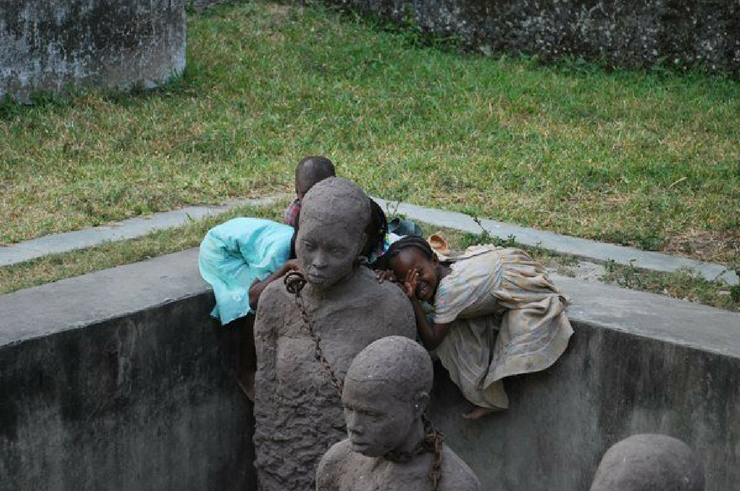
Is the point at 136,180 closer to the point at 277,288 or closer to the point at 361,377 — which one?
the point at 277,288

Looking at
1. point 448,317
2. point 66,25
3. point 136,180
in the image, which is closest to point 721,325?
point 448,317

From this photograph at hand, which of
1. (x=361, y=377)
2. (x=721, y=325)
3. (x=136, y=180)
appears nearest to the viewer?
(x=361, y=377)

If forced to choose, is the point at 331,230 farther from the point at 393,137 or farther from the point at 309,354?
the point at 393,137

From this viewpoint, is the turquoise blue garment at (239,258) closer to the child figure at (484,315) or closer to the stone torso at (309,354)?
the stone torso at (309,354)

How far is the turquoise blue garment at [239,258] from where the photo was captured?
16.3 feet

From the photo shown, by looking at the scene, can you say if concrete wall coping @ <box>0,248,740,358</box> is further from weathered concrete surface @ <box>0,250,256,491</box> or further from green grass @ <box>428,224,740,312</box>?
green grass @ <box>428,224,740,312</box>

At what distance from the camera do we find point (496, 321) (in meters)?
4.97

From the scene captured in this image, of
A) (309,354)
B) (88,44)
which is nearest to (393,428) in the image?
(309,354)

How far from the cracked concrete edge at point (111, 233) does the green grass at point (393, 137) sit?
108mm

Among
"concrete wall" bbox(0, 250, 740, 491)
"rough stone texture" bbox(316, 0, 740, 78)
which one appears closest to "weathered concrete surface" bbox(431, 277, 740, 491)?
"concrete wall" bbox(0, 250, 740, 491)

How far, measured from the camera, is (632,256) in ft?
19.6

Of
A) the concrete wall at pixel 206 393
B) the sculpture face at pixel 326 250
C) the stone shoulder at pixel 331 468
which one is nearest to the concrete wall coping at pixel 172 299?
the concrete wall at pixel 206 393

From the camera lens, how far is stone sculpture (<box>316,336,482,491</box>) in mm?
3227

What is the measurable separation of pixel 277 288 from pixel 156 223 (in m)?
1.88
